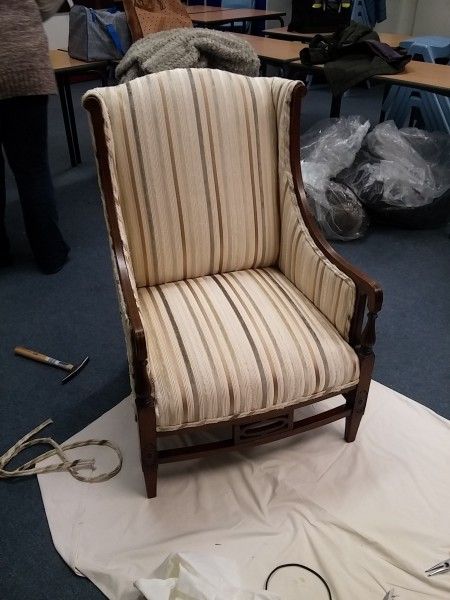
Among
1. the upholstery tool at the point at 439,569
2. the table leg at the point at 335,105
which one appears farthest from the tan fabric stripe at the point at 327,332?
the table leg at the point at 335,105

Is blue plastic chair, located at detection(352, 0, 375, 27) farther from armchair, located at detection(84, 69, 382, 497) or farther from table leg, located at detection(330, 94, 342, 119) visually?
armchair, located at detection(84, 69, 382, 497)

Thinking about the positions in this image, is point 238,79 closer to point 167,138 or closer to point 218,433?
point 167,138

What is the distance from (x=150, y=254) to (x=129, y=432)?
1.70 ft

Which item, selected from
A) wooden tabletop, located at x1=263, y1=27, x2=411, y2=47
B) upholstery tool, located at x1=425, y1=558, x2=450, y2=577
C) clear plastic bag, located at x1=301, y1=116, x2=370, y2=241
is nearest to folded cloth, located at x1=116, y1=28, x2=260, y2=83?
clear plastic bag, located at x1=301, y1=116, x2=370, y2=241

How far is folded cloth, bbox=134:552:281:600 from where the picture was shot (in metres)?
1.00

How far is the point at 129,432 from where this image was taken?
4.75 feet

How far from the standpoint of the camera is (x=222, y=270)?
57.2 inches

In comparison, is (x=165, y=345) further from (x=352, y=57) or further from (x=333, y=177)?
(x=352, y=57)

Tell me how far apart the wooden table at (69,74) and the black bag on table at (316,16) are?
1579 mm

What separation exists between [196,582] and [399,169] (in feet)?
6.52

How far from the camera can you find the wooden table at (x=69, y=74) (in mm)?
2646

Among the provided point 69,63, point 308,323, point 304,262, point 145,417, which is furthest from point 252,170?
point 69,63

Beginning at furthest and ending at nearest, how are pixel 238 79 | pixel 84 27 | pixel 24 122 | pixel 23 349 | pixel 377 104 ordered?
pixel 377 104
pixel 84 27
pixel 24 122
pixel 23 349
pixel 238 79

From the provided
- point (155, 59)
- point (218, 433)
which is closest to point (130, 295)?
point (218, 433)
